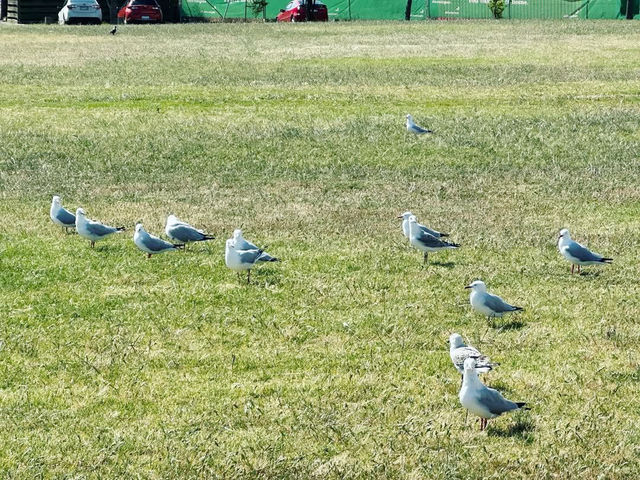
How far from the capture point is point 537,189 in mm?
17281

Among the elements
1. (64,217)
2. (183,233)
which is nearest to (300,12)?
(64,217)

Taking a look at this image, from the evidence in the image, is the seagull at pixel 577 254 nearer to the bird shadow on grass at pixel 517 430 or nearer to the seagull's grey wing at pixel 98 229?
the bird shadow on grass at pixel 517 430

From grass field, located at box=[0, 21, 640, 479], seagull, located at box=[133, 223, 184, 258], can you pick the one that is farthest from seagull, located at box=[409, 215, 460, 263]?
seagull, located at box=[133, 223, 184, 258]

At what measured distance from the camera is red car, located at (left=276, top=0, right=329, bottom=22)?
61188mm

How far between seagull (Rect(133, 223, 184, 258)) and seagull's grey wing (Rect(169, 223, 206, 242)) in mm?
173

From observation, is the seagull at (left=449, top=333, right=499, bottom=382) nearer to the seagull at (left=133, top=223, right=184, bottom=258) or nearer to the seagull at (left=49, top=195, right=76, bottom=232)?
the seagull at (left=133, top=223, right=184, bottom=258)

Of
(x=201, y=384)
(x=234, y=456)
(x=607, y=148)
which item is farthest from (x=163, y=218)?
A: (x=607, y=148)

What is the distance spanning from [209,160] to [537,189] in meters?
5.75

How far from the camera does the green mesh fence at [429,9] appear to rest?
199ft

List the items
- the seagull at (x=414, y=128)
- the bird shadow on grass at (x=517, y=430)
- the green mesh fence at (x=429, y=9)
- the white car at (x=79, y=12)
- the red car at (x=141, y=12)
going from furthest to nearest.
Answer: the green mesh fence at (x=429, y=9)
the red car at (x=141, y=12)
the white car at (x=79, y=12)
the seagull at (x=414, y=128)
the bird shadow on grass at (x=517, y=430)

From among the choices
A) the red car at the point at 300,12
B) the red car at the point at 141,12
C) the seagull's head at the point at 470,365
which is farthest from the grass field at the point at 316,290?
the red car at the point at 300,12

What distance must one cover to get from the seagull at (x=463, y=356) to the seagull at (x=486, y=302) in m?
1.03

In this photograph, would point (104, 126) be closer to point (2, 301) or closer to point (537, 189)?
point (537, 189)

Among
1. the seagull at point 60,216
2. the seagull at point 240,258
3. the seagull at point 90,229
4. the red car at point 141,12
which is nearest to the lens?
the seagull at point 240,258
